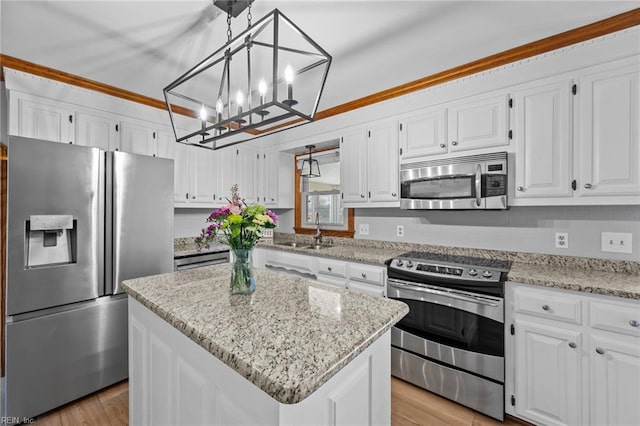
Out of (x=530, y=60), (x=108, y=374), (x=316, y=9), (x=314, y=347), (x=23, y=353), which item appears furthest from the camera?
(x=108, y=374)

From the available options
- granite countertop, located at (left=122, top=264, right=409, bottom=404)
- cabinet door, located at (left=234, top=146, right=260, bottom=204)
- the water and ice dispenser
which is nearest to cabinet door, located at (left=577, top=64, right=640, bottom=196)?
granite countertop, located at (left=122, top=264, right=409, bottom=404)

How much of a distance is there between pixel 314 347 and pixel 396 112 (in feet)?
7.90

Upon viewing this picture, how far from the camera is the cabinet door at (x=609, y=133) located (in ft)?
5.43

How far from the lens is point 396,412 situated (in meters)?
1.94

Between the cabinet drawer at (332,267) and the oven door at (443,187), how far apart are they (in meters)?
0.81

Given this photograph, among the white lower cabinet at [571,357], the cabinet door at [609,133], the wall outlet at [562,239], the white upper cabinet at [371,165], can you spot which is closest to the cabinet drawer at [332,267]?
the white upper cabinet at [371,165]

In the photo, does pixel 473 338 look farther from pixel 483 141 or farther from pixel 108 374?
pixel 108 374

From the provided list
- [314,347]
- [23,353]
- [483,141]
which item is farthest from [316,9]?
[23,353]

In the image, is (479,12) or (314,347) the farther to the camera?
(479,12)

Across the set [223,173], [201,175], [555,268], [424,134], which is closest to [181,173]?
[201,175]

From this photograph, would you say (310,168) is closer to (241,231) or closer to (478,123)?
(478,123)

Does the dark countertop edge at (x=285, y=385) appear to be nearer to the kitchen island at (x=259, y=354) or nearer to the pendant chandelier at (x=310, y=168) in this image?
the kitchen island at (x=259, y=354)

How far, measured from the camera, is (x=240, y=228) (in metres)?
1.27

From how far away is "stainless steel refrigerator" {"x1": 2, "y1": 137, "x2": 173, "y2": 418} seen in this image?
1778mm
